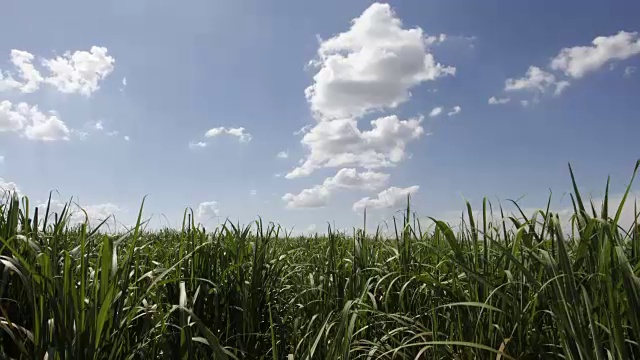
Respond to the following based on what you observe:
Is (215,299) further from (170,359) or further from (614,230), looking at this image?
(614,230)

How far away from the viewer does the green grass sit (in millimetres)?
1633

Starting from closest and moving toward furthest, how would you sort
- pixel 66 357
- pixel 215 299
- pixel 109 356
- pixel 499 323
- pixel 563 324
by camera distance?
pixel 563 324 < pixel 66 357 < pixel 109 356 < pixel 499 323 < pixel 215 299

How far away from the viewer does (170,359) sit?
218 cm

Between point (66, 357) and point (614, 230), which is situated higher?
point (614, 230)

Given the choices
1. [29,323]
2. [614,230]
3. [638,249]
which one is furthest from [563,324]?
[29,323]

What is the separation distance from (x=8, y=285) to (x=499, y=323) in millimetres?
2365

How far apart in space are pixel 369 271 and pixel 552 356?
1.35 m

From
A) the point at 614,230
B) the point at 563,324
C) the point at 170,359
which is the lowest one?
the point at 170,359

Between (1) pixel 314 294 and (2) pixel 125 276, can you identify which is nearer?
(2) pixel 125 276

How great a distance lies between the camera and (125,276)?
1.91 meters

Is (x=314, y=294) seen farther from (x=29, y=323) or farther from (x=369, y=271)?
(x=29, y=323)

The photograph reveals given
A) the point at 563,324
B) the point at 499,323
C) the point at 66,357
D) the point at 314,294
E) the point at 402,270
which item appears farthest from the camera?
the point at 314,294

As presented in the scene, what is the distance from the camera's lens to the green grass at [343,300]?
163cm

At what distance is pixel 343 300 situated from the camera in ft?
8.92
